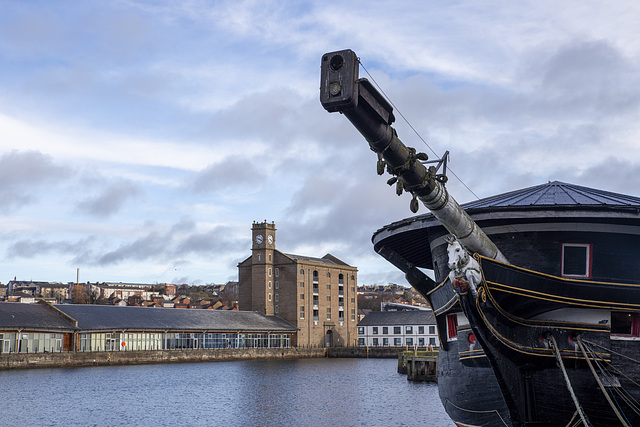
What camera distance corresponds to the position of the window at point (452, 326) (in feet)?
63.6

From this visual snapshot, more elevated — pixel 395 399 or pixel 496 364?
pixel 496 364

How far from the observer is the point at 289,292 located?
10662 cm

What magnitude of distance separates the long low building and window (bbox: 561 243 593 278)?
210 ft

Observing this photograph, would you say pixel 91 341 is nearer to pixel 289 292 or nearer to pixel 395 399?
pixel 289 292

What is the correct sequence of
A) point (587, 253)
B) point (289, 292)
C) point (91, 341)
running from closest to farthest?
point (587, 253), point (91, 341), point (289, 292)

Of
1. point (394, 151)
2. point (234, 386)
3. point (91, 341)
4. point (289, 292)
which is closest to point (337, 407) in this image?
point (234, 386)

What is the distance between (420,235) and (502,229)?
352cm

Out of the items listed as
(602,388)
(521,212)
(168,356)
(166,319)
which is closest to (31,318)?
A: (168,356)

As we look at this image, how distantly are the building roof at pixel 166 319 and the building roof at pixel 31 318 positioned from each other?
1.51 meters

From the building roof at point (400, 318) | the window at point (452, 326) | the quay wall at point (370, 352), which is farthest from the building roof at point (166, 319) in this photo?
the window at point (452, 326)

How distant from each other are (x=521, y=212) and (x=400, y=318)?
97.3 m

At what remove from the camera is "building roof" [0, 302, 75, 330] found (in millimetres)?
69812

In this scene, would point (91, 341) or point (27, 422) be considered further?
point (91, 341)

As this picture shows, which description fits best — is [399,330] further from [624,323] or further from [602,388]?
[602,388]
